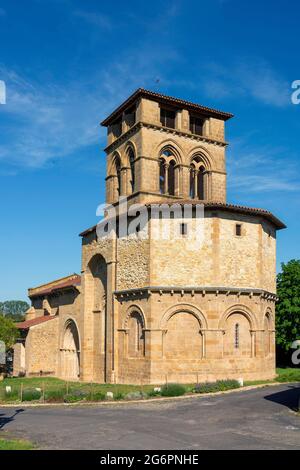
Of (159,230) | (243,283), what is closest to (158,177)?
(159,230)

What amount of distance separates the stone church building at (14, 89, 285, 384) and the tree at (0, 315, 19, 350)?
113 centimetres

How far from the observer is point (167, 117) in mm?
35219

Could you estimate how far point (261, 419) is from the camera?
1714 centimetres

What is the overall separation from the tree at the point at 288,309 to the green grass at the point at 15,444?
30987mm

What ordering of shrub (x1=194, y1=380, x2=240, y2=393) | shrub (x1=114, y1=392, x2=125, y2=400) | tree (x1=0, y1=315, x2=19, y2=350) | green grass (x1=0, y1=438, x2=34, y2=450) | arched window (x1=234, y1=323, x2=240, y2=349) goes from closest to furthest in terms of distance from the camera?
green grass (x1=0, y1=438, x2=34, y2=450) → shrub (x1=114, y1=392, x2=125, y2=400) → shrub (x1=194, y1=380, x2=240, y2=393) → arched window (x1=234, y1=323, x2=240, y2=349) → tree (x1=0, y1=315, x2=19, y2=350)

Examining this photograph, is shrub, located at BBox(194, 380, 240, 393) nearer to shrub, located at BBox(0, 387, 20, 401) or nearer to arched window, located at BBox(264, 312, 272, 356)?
arched window, located at BBox(264, 312, 272, 356)

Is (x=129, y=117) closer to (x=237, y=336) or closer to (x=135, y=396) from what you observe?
(x=237, y=336)

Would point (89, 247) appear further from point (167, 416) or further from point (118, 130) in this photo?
point (167, 416)

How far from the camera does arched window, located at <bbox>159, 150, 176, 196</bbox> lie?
3388cm

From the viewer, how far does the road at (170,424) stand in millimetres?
13523

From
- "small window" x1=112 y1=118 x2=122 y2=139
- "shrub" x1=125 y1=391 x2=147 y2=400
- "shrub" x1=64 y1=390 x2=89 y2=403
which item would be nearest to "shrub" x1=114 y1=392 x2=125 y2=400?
"shrub" x1=125 y1=391 x2=147 y2=400

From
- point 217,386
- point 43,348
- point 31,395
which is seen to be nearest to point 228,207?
point 217,386

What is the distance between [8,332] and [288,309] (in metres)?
23.2

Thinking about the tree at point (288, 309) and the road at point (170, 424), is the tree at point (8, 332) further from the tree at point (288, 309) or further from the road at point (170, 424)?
the tree at point (288, 309)
